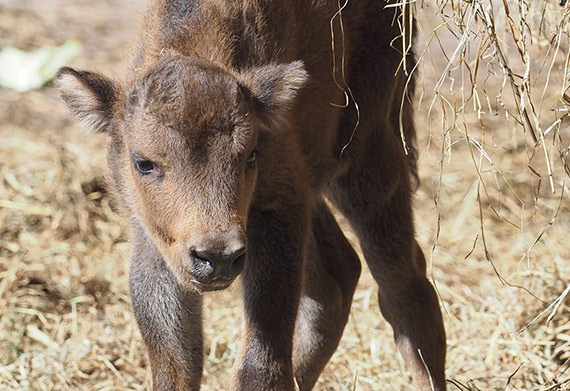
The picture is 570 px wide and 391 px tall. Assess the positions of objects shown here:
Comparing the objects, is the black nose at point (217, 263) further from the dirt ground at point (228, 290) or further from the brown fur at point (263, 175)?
the dirt ground at point (228, 290)

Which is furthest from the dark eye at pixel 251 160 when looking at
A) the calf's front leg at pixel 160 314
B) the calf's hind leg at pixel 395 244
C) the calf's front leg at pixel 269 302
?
the calf's hind leg at pixel 395 244

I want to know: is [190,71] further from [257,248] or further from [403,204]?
[403,204]

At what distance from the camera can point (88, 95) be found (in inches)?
211

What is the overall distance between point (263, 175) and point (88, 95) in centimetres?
98

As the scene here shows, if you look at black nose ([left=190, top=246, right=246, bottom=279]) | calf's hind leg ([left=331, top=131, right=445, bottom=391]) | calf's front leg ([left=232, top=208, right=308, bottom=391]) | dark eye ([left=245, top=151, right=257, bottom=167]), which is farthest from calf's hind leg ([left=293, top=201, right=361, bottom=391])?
black nose ([left=190, top=246, right=246, bottom=279])

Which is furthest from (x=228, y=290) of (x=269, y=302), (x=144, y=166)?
(x=144, y=166)

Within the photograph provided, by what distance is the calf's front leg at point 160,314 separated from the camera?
5.61 metres

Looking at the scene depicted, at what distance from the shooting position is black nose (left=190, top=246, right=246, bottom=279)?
15.2 feet

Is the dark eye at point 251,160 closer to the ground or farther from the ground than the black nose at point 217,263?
farther from the ground

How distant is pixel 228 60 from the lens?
555cm

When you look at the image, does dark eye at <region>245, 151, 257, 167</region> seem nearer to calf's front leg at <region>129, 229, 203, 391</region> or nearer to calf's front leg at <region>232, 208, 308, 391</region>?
calf's front leg at <region>232, 208, 308, 391</region>

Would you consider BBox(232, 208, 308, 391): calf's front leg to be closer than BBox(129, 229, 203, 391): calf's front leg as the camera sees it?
Yes

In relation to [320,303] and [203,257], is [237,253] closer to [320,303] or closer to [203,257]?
[203,257]

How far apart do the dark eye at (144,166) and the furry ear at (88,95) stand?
1.47ft
